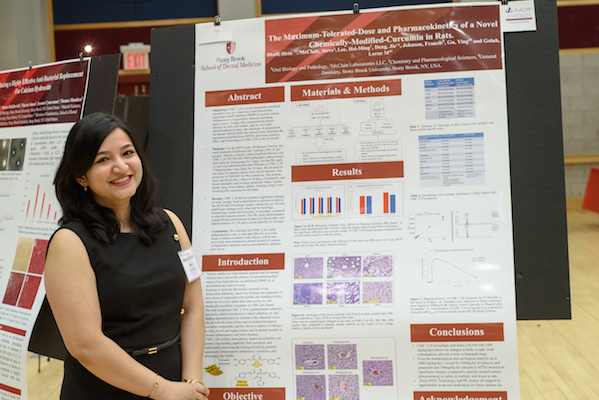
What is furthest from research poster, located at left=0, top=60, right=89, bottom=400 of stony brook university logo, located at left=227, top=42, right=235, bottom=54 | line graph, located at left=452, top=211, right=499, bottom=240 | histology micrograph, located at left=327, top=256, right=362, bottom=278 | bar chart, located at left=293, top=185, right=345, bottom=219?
line graph, located at left=452, top=211, right=499, bottom=240

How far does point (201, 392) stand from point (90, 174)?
77cm

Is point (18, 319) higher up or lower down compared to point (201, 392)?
higher up

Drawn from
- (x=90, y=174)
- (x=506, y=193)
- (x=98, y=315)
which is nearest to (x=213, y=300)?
(x=98, y=315)

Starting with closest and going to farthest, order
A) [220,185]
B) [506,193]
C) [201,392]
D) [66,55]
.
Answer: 1. [201,392]
2. [506,193]
3. [220,185]
4. [66,55]

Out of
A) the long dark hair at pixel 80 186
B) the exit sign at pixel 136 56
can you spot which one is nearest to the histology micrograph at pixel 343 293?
the long dark hair at pixel 80 186

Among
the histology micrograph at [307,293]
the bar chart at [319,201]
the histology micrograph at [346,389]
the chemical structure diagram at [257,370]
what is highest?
the bar chart at [319,201]

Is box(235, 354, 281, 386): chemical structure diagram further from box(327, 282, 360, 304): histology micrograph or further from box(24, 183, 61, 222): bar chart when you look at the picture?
box(24, 183, 61, 222): bar chart

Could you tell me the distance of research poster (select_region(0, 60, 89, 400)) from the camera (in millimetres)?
2027

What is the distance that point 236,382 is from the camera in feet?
5.97

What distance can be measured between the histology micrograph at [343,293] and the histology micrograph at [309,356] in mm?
180

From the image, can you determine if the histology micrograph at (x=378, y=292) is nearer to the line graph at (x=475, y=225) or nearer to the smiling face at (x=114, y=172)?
the line graph at (x=475, y=225)

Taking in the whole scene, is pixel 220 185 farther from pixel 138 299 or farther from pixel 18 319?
pixel 18 319

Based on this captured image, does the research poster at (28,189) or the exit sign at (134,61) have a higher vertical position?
the exit sign at (134,61)

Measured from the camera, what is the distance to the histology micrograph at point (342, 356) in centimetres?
176
